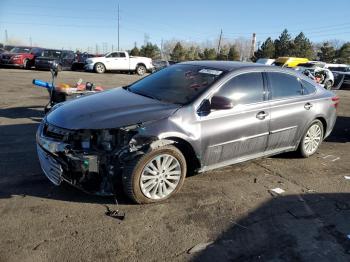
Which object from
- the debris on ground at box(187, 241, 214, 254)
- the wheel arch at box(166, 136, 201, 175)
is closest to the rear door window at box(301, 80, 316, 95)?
the wheel arch at box(166, 136, 201, 175)

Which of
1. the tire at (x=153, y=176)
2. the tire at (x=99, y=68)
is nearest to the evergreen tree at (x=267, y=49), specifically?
the tire at (x=99, y=68)

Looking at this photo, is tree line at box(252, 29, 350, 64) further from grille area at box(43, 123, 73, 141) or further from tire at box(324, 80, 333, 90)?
grille area at box(43, 123, 73, 141)

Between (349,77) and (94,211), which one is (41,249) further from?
(349,77)

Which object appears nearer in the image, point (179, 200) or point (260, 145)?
point (179, 200)

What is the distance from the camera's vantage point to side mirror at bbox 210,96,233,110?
468 cm

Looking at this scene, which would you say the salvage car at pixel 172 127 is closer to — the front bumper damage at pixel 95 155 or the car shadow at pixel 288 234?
the front bumper damage at pixel 95 155

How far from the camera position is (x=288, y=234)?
12.9ft

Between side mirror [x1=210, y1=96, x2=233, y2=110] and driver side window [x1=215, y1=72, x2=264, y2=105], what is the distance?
20 centimetres

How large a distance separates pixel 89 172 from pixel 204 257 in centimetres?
153

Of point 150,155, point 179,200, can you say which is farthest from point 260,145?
point 150,155

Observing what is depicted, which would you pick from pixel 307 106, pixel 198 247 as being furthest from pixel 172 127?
pixel 307 106

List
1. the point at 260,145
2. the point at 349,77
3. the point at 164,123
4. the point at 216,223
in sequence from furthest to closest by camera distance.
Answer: the point at 349,77 → the point at 260,145 → the point at 164,123 → the point at 216,223

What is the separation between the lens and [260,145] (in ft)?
17.9

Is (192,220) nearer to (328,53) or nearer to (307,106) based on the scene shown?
(307,106)
